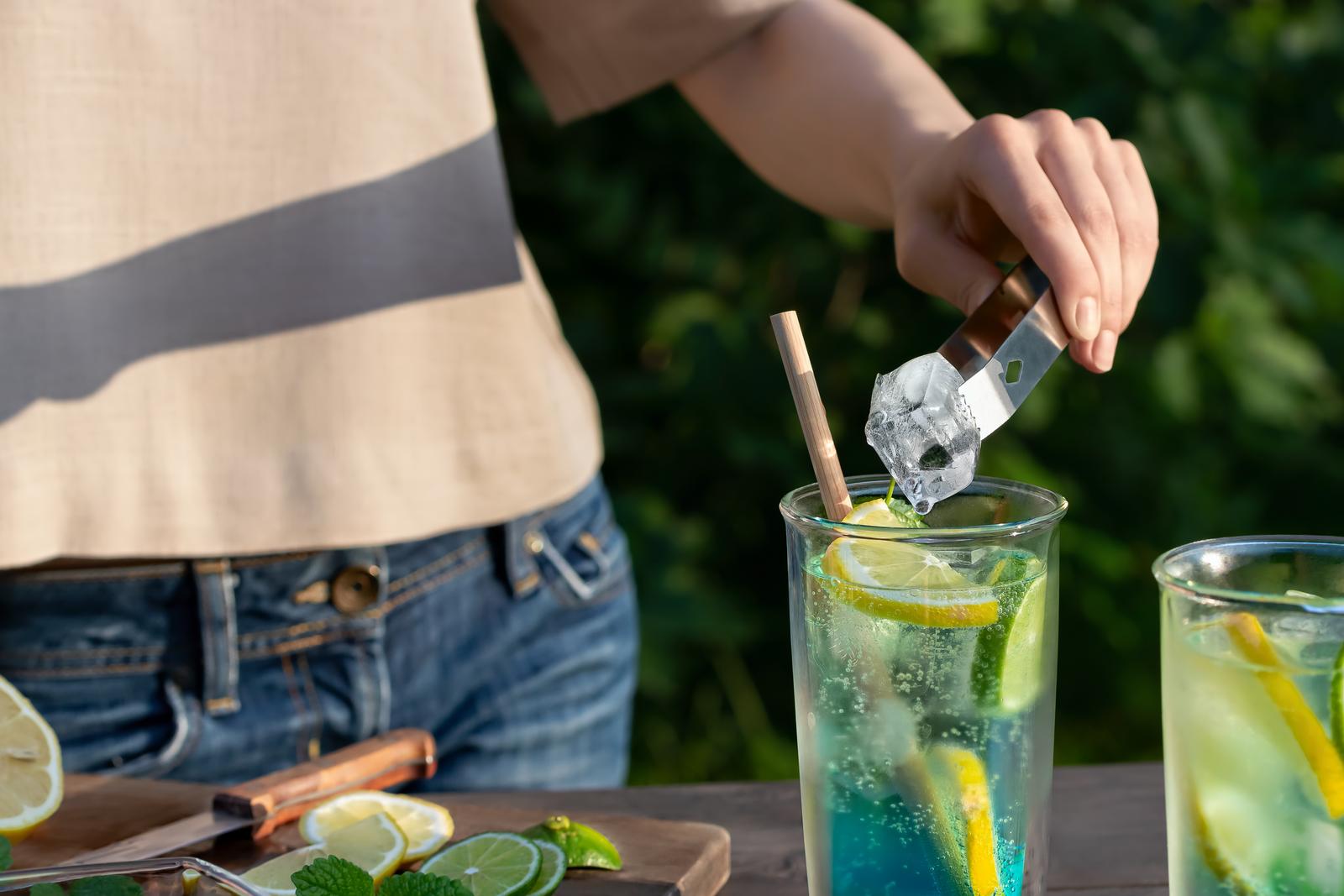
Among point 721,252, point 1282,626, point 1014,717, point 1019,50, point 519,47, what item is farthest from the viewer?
point 721,252

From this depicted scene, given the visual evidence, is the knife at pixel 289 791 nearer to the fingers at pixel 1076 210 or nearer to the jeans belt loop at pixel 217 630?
the jeans belt loop at pixel 217 630

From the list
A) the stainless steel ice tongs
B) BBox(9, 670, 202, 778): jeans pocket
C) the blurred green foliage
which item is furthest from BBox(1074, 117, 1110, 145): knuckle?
the blurred green foliage

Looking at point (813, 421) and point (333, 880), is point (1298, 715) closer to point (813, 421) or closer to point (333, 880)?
point (813, 421)

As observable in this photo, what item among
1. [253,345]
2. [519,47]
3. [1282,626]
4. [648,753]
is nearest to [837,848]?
[1282,626]

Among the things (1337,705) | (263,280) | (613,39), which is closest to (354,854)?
(263,280)

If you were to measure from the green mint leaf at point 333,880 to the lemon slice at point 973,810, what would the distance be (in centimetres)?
35

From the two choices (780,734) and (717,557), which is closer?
(717,557)

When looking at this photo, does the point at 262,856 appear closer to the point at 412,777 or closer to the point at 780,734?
the point at 412,777

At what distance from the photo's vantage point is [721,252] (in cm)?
248

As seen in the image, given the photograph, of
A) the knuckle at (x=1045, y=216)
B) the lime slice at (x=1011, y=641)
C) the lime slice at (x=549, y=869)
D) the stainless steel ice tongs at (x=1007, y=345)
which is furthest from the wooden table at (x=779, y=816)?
the knuckle at (x=1045, y=216)

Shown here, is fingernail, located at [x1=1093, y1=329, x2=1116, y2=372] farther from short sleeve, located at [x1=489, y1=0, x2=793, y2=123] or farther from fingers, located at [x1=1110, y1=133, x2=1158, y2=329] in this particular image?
short sleeve, located at [x1=489, y1=0, x2=793, y2=123]

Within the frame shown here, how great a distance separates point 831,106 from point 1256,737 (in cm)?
69

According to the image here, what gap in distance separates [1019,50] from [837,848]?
186 cm

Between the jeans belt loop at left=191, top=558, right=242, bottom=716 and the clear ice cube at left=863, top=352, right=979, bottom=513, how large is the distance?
0.63m
